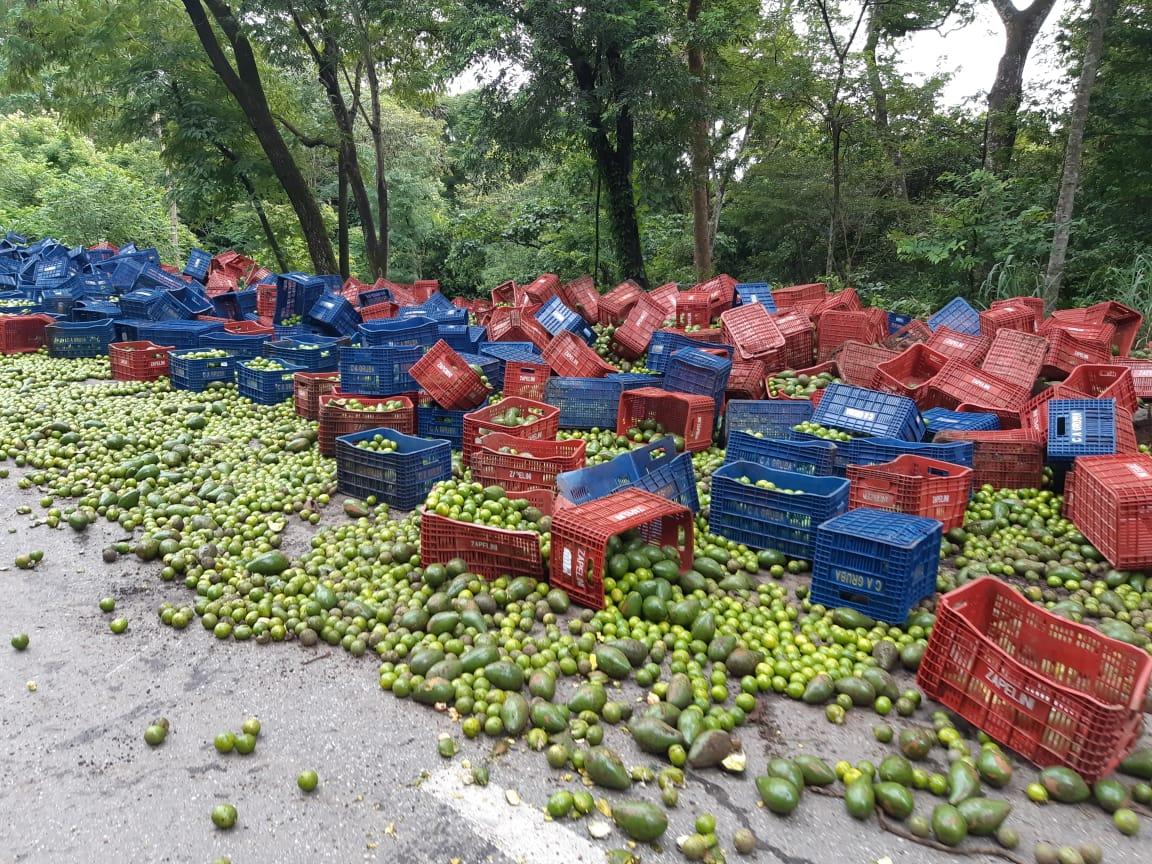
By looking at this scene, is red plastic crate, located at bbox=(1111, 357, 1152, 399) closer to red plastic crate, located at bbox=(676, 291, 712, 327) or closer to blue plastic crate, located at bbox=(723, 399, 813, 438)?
blue plastic crate, located at bbox=(723, 399, 813, 438)

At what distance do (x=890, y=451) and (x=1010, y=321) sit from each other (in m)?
4.12

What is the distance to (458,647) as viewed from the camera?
12.3 ft

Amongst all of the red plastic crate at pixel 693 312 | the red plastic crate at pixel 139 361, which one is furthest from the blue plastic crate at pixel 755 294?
the red plastic crate at pixel 139 361

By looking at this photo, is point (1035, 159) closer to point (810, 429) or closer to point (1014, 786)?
point (810, 429)

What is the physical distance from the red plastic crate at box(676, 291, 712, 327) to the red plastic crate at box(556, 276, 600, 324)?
1697 millimetres

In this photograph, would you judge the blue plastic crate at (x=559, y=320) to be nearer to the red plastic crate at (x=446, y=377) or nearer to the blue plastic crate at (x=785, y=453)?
the red plastic crate at (x=446, y=377)

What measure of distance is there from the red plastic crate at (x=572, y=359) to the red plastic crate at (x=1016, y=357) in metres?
3.81

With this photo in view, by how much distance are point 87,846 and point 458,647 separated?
5.31 feet

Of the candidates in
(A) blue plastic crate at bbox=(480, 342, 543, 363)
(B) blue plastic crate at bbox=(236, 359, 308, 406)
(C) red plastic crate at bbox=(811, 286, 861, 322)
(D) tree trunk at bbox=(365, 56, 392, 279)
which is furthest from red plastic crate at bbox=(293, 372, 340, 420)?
(D) tree trunk at bbox=(365, 56, 392, 279)

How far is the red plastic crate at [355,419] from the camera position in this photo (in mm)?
6504

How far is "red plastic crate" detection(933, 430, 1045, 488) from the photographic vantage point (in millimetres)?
5879

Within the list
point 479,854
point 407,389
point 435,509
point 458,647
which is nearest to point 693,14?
point 407,389

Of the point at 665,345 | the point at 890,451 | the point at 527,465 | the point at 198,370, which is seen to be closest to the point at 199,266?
the point at 198,370

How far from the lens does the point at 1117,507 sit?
470 centimetres
